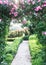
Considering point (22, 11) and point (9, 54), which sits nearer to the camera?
point (22, 11)

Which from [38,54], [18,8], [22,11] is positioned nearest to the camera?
[38,54]

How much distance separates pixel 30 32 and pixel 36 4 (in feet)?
43.6

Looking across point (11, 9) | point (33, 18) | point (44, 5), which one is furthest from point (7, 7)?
point (44, 5)

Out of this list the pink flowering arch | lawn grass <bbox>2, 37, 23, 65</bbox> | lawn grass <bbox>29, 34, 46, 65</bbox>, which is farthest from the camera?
the pink flowering arch

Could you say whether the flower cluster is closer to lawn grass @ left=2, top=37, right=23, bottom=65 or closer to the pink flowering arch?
the pink flowering arch

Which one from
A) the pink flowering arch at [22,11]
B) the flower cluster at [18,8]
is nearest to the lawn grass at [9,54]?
the pink flowering arch at [22,11]

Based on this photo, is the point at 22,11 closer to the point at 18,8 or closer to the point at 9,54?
the point at 18,8

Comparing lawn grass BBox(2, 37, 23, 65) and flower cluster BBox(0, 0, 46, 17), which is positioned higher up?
flower cluster BBox(0, 0, 46, 17)

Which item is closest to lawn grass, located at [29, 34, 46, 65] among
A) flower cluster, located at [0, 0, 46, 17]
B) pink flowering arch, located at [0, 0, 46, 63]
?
pink flowering arch, located at [0, 0, 46, 63]

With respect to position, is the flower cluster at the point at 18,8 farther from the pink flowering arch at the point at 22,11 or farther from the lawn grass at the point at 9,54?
the lawn grass at the point at 9,54

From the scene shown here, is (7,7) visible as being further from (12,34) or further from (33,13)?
(12,34)

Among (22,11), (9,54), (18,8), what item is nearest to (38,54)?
(9,54)

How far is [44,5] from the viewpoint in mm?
6652

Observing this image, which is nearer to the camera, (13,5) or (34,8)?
(34,8)
